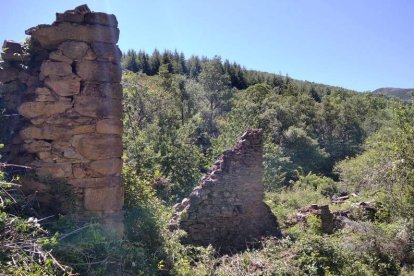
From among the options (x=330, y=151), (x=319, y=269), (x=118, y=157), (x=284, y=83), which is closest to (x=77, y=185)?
(x=118, y=157)

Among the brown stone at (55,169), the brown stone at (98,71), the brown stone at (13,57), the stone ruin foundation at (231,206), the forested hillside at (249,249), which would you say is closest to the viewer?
the forested hillside at (249,249)

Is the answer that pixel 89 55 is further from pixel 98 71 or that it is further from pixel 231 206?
pixel 231 206

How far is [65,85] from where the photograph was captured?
462 cm

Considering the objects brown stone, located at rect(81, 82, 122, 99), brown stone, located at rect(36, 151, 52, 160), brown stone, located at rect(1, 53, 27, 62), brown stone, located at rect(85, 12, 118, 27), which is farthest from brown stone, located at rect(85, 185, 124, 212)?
brown stone, located at rect(85, 12, 118, 27)

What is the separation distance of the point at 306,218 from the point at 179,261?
248 inches

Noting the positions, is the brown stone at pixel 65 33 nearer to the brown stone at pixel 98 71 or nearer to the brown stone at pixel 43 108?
the brown stone at pixel 98 71

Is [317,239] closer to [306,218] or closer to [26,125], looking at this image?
[306,218]

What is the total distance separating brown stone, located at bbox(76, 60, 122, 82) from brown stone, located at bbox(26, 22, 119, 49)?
10.9 inches

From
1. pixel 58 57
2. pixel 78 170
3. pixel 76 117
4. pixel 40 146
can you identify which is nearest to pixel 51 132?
pixel 40 146

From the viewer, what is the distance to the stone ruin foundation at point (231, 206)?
8852mm

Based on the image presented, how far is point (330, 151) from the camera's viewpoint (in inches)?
1547

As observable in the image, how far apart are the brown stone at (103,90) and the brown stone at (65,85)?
10cm

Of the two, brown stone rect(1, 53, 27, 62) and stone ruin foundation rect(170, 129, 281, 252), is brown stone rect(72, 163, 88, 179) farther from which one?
stone ruin foundation rect(170, 129, 281, 252)

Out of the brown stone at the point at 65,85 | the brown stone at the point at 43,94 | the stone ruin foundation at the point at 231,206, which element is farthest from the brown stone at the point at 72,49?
the stone ruin foundation at the point at 231,206
